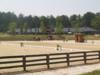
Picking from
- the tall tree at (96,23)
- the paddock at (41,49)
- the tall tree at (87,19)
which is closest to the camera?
the paddock at (41,49)

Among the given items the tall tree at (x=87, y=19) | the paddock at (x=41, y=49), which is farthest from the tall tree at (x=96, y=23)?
the paddock at (x=41, y=49)

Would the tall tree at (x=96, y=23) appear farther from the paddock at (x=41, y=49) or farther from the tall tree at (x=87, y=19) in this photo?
the paddock at (x=41, y=49)

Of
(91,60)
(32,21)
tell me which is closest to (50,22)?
(32,21)

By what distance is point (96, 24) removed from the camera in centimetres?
16038

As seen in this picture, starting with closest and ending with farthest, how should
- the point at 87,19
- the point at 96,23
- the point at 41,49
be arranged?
the point at 41,49 → the point at 96,23 → the point at 87,19

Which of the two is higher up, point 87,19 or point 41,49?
point 87,19

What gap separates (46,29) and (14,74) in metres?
134

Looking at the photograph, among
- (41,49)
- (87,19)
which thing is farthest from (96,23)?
(41,49)

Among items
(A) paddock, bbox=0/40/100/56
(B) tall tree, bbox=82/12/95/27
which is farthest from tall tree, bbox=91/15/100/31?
(A) paddock, bbox=0/40/100/56

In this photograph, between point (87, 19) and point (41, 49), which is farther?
point (87, 19)

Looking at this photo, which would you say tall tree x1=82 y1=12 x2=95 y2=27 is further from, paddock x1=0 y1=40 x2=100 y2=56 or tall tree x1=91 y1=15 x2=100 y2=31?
paddock x1=0 y1=40 x2=100 y2=56

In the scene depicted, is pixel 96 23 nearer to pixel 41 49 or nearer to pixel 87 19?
pixel 87 19

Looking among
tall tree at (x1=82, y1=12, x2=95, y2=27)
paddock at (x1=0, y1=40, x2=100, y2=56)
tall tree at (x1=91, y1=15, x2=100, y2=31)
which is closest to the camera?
paddock at (x1=0, y1=40, x2=100, y2=56)

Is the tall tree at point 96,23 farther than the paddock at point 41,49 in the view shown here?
Yes
